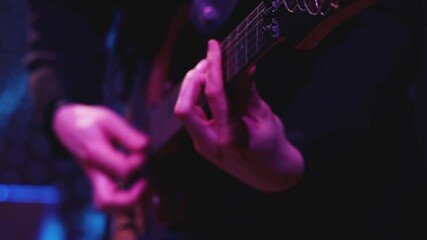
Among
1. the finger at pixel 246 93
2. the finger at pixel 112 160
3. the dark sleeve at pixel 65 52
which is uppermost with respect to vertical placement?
the finger at pixel 246 93

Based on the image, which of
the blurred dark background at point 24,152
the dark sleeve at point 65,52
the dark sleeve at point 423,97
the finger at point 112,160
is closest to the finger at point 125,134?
the finger at point 112,160

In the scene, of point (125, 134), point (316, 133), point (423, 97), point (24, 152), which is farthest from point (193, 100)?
point (24, 152)

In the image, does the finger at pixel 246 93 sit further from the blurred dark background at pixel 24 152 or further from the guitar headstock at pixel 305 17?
the blurred dark background at pixel 24 152

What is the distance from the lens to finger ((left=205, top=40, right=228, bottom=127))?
640 millimetres

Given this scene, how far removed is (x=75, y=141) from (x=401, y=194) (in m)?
0.75

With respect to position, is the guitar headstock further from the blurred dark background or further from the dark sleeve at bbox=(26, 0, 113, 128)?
the blurred dark background

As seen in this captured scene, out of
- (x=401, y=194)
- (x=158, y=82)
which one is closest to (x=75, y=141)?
(x=158, y=82)

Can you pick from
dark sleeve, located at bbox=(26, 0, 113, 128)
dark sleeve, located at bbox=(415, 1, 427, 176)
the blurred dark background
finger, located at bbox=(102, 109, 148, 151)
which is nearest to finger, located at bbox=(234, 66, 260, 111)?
dark sleeve, located at bbox=(415, 1, 427, 176)

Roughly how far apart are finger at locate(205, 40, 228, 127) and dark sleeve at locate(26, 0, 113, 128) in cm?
66

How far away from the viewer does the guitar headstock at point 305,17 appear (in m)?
0.45

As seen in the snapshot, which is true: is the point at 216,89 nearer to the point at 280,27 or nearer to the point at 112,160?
the point at 280,27

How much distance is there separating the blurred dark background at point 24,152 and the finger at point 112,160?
817 millimetres

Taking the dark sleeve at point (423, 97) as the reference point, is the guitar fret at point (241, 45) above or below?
above

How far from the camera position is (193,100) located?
2.23ft
